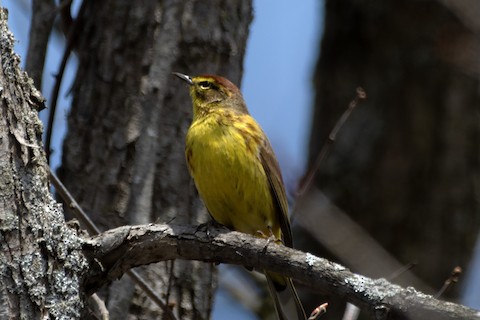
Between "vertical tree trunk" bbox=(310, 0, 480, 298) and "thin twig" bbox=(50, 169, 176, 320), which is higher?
"vertical tree trunk" bbox=(310, 0, 480, 298)

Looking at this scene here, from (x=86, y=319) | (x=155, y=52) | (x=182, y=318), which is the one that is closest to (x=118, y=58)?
(x=155, y=52)

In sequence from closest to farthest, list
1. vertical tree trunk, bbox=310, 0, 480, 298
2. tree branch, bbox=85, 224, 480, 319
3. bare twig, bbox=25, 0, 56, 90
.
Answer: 1. tree branch, bbox=85, 224, 480, 319
2. bare twig, bbox=25, 0, 56, 90
3. vertical tree trunk, bbox=310, 0, 480, 298

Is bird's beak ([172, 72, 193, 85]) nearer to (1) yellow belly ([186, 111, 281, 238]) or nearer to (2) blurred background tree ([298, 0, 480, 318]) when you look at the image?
(1) yellow belly ([186, 111, 281, 238])

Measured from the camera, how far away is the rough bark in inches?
137

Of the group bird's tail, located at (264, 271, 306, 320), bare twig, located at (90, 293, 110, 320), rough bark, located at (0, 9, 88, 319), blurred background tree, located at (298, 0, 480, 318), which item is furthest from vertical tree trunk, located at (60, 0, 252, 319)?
blurred background tree, located at (298, 0, 480, 318)

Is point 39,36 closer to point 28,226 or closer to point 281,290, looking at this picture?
point 28,226

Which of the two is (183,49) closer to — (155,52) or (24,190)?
(155,52)

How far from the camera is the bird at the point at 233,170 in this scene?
5.18 m

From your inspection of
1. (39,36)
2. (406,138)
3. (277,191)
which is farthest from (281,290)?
(406,138)

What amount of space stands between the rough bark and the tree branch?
5.3 inches

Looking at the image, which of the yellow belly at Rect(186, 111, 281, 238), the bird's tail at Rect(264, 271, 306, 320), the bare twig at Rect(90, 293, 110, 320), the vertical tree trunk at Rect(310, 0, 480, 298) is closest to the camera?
the bare twig at Rect(90, 293, 110, 320)

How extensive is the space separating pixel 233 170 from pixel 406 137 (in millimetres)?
4072

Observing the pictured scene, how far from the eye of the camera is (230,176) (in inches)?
204

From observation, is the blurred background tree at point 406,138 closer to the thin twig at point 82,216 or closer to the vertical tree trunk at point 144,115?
the vertical tree trunk at point 144,115
